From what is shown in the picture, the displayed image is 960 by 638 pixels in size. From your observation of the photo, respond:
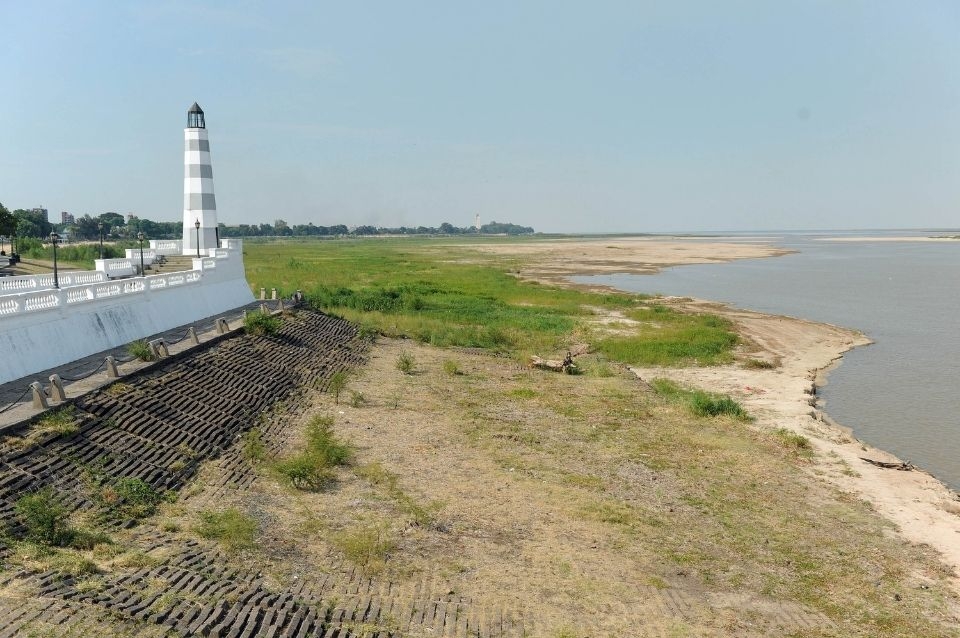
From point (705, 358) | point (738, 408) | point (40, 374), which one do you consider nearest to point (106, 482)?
point (40, 374)

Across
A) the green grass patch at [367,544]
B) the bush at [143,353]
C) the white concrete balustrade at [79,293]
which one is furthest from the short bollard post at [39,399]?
the green grass patch at [367,544]

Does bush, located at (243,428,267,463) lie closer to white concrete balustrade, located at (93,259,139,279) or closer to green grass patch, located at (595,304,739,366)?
white concrete balustrade, located at (93,259,139,279)

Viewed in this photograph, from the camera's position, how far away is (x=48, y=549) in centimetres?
970

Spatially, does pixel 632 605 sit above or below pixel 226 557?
below

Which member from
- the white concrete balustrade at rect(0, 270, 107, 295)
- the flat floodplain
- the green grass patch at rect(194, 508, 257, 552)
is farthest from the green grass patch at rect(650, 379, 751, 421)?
the white concrete balustrade at rect(0, 270, 107, 295)

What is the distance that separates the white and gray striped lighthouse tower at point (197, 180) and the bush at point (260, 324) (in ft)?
33.2

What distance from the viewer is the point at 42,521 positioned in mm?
10031

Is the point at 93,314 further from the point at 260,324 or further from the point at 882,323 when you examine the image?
the point at 882,323

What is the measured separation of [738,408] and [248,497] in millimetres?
15558

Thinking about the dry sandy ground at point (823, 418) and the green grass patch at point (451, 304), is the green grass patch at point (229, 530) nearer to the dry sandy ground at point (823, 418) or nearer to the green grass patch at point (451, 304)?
the dry sandy ground at point (823, 418)

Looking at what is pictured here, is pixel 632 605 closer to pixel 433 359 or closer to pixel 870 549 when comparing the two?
pixel 870 549

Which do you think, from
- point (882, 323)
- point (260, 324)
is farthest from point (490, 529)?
point (882, 323)

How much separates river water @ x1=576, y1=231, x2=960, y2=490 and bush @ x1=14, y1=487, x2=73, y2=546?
19.1 metres

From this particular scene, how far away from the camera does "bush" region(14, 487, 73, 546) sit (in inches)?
392
